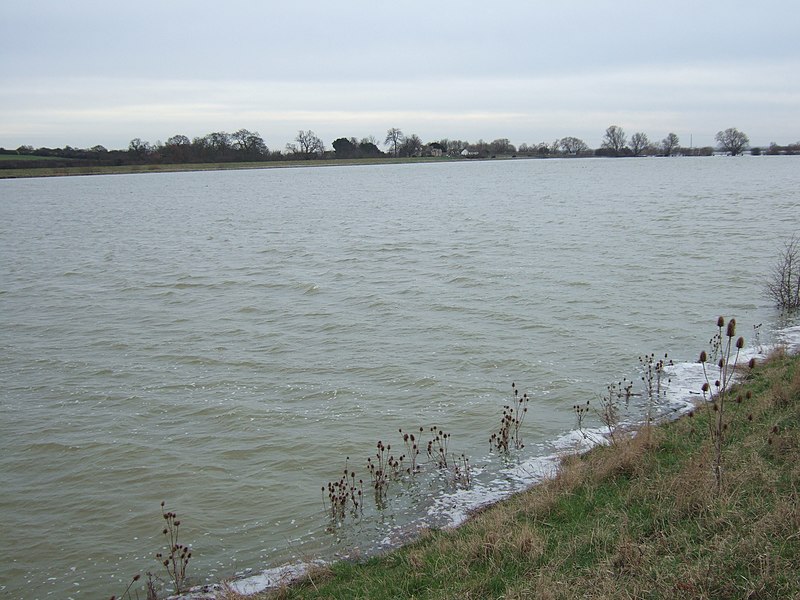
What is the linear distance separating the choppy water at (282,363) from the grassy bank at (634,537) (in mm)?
1150

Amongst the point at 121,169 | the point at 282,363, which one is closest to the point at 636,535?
the point at 282,363

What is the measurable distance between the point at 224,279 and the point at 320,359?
32.6 feet

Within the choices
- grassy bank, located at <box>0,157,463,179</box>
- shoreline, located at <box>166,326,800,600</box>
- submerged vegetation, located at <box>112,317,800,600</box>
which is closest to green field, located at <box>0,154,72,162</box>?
grassy bank, located at <box>0,157,463,179</box>

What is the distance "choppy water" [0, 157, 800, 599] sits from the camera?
293 inches

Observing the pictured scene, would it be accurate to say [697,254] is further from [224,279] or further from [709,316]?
[224,279]

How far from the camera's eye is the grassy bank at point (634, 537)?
439cm

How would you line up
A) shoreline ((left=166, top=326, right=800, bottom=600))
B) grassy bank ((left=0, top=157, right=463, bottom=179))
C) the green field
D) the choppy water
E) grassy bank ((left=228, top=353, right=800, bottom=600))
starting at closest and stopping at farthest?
grassy bank ((left=228, top=353, right=800, bottom=600)) < shoreline ((left=166, top=326, right=800, bottom=600)) < the choppy water < grassy bank ((left=0, top=157, right=463, bottom=179)) < the green field

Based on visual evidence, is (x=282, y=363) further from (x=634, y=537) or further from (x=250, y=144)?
(x=250, y=144)

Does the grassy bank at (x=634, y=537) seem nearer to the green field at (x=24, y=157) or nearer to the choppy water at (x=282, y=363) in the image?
the choppy water at (x=282, y=363)

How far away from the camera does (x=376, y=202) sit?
57125 millimetres

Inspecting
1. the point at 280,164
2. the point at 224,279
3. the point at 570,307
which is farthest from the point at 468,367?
the point at 280,164

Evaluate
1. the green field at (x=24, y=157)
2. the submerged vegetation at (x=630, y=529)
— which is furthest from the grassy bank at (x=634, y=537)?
the green field at (x=24, y=157)

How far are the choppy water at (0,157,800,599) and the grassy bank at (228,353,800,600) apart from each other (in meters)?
1.15

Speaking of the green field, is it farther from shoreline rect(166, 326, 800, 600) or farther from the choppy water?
shoreline rect(166, 326, 800, 600)
